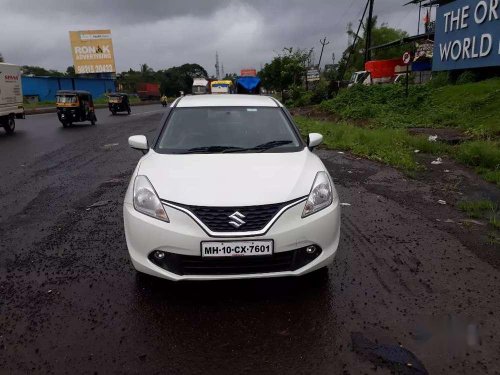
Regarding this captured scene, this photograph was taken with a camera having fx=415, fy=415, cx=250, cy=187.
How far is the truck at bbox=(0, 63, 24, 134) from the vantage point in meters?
16.8

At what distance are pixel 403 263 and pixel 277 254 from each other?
1.59 meters

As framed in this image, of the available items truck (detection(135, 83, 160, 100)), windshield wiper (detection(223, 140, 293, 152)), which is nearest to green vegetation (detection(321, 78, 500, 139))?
A: windshield wiper (detection(223, 140, 293, 152))

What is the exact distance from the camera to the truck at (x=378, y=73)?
34188 millimetres

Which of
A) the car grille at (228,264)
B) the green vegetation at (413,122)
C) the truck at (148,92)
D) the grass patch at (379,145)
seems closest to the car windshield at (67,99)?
the green vegetation at (413,122)

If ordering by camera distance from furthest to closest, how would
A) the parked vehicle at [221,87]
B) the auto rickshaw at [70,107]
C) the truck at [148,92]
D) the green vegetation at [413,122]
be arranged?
the truck at [148,92] → the parked vehicle at [221,87] → the auto rickshaw at [70,107] → the green vegetation at [413,122]

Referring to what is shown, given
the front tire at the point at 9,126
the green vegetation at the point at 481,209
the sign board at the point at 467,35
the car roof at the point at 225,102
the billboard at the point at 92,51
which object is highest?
the billboard at the point at 92,51

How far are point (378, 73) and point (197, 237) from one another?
35.4 m

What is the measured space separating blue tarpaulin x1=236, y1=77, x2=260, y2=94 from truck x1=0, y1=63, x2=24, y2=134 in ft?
70.2

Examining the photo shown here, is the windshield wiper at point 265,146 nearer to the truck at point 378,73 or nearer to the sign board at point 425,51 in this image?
the truck at point 378,73

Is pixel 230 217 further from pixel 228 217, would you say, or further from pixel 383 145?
pixel 383 145

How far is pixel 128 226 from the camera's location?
316 cm

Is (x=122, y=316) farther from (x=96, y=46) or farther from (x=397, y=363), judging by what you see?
(x=96, y=46)

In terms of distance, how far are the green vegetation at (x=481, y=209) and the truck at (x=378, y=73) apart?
98.6ft

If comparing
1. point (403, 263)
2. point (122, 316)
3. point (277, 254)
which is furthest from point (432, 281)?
point (122, 316)
